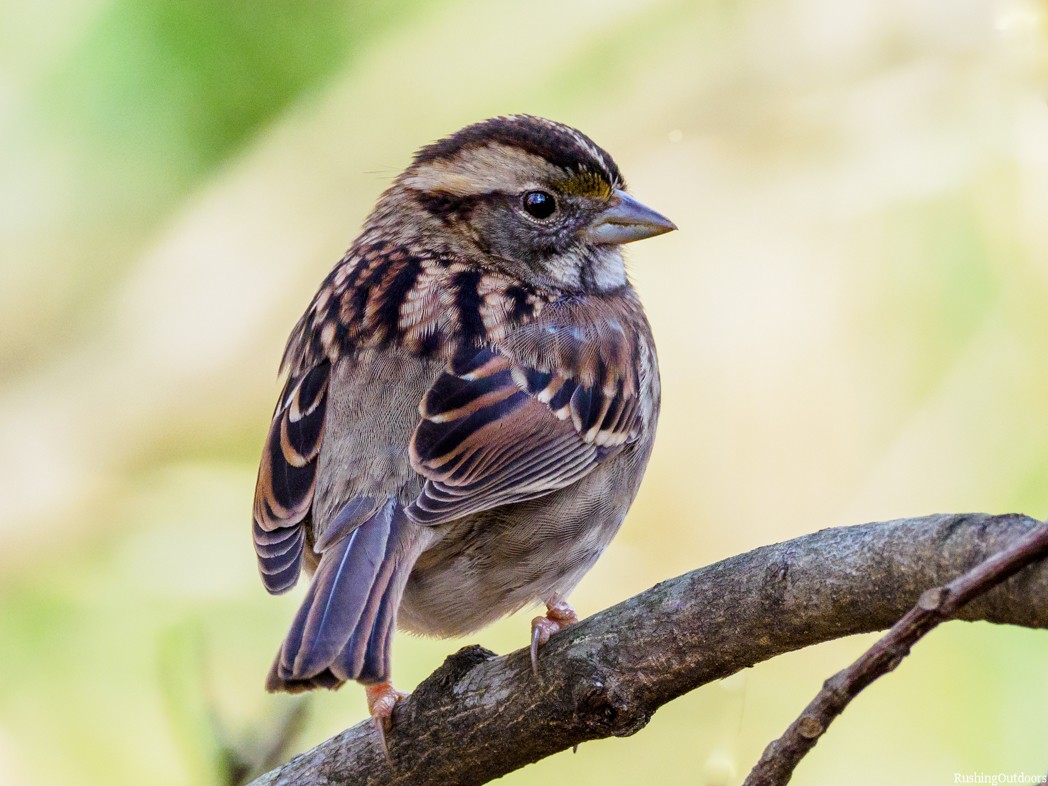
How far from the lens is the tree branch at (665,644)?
2.12m

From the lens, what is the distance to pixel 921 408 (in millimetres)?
4828

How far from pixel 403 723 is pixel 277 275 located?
2.47 meters

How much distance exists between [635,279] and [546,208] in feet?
2.54

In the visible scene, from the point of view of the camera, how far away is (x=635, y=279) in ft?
15.7

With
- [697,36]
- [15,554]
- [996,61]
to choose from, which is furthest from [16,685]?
[996,61]

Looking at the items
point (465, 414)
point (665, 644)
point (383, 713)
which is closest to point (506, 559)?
point (465, 414)

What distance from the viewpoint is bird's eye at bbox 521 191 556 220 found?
4090 millimetres

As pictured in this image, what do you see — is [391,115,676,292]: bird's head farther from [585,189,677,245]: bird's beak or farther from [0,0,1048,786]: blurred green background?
[0,0,1048,786]: blurred green background

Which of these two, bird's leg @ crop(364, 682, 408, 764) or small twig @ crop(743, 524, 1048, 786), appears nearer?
small twig @ crop(743, 524, 1048, 786)

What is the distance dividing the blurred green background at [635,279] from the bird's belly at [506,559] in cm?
100

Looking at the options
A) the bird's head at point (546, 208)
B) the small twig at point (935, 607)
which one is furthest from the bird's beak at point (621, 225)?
the small twig at point (935, 607)

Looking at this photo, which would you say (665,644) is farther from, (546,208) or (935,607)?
(546,208)

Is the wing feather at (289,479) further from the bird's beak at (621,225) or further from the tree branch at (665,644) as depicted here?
the bird's beak at (621,225)

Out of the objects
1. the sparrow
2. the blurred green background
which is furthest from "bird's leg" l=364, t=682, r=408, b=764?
the blurred green background
